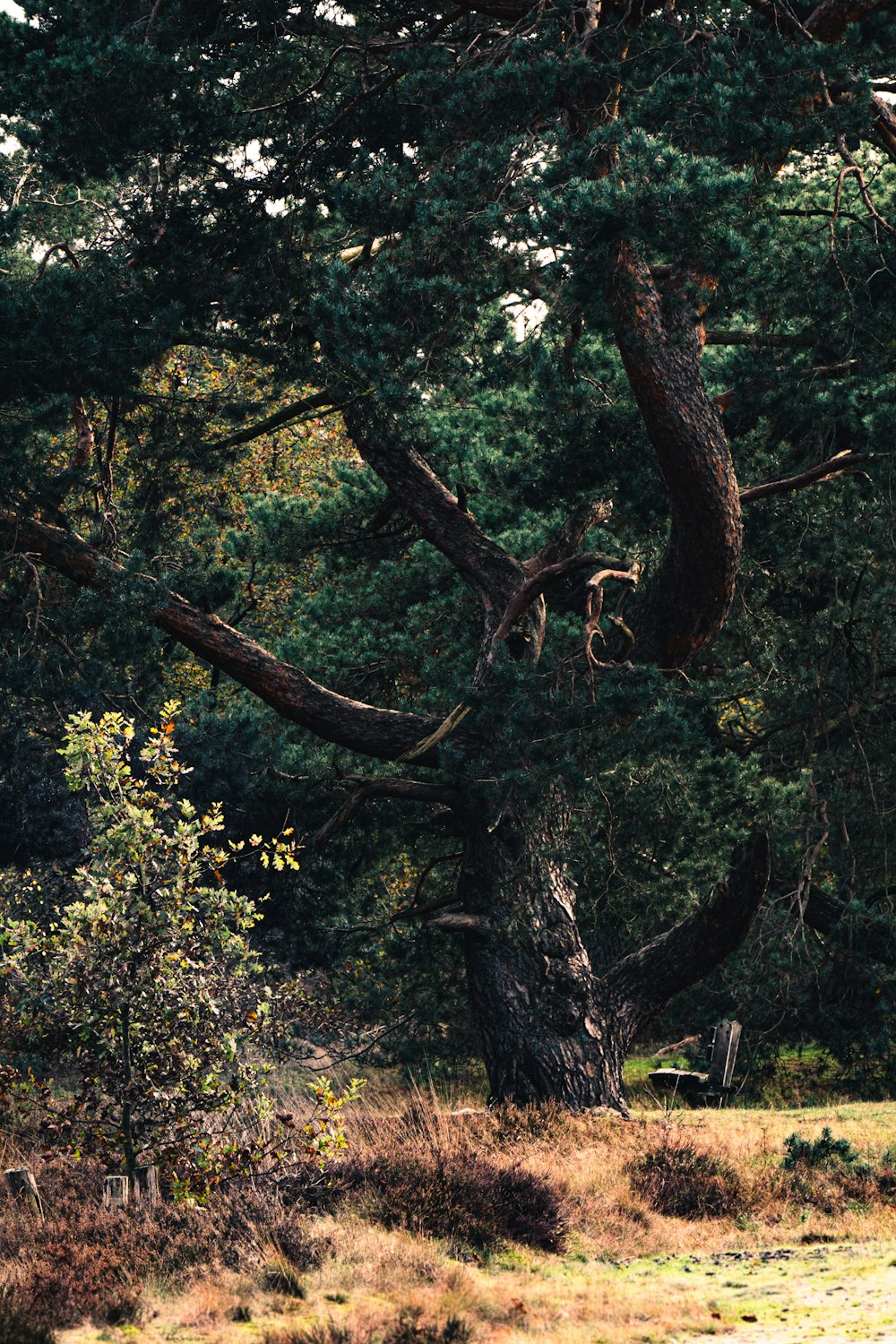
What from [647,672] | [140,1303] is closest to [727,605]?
[647,672]

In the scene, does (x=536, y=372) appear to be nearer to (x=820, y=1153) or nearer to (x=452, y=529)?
(x=452, y=529)

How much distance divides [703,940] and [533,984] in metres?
2.20

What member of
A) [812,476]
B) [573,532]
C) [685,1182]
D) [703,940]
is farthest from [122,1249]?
[812,476]

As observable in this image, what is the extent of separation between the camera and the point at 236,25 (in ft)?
36.8

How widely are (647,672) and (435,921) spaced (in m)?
3.19

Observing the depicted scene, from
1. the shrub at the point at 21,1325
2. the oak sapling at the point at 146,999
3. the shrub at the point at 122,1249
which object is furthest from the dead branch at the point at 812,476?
the shrub at the point at 21,1325

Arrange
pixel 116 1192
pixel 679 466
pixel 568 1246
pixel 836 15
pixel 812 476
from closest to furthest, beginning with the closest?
1. pixel 116 1192
2. pixel 568 1246
3. pixel 836 15
4. pixel 679 466
5. pixel 812 476

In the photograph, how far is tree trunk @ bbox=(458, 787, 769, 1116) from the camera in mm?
12906

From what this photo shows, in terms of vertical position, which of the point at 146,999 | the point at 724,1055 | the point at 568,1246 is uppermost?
the point at 146,999

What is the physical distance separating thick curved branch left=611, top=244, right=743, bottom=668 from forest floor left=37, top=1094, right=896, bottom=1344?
4214 mm

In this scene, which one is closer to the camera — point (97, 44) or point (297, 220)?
point (97, 44)

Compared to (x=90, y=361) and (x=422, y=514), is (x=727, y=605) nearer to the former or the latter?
(x=422, y=514)

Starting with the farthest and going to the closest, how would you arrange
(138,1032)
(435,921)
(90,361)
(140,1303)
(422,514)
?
(422,514)
(435,921)
(90,361)
(138,1032)
(140,1303)

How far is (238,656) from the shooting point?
1285 cm
